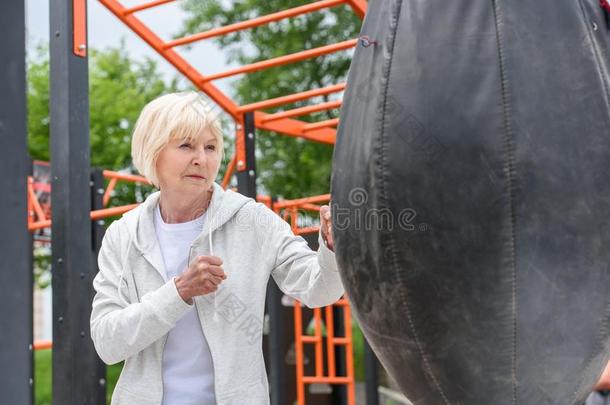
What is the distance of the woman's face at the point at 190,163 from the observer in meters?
2.29

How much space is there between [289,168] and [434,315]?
13724 millimetres

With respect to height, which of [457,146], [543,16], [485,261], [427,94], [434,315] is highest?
[543,16]

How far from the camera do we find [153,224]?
2.42 meters

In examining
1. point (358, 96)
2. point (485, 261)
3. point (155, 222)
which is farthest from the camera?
point (155, 222)

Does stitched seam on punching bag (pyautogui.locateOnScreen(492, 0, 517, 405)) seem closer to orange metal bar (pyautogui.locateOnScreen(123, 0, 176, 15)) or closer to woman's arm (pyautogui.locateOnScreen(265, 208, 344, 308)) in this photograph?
woman's arm (pyautogui.locateOnScreen(265, 208, 344, 308))

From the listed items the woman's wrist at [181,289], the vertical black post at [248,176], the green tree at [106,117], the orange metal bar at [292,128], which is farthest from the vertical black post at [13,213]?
the green tree at [106,117]

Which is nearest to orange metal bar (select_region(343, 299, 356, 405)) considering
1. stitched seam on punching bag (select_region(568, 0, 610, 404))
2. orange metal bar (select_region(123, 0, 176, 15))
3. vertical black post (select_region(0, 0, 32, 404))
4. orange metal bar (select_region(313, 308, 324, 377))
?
orange metal bar (select_region(313, 308, 324, 377))

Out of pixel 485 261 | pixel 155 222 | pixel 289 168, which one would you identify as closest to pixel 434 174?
pixel 485 261

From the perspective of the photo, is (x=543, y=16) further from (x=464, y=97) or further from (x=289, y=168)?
(x=289, y=168)

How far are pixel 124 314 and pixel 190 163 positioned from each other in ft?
1.42

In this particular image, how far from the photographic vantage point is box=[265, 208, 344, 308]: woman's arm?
2174 millimetres

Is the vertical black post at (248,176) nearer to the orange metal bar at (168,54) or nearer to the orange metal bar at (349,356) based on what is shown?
the orange metal bar at (168,54)

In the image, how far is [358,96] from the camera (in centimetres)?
196

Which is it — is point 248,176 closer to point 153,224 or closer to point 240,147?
point 240,147
